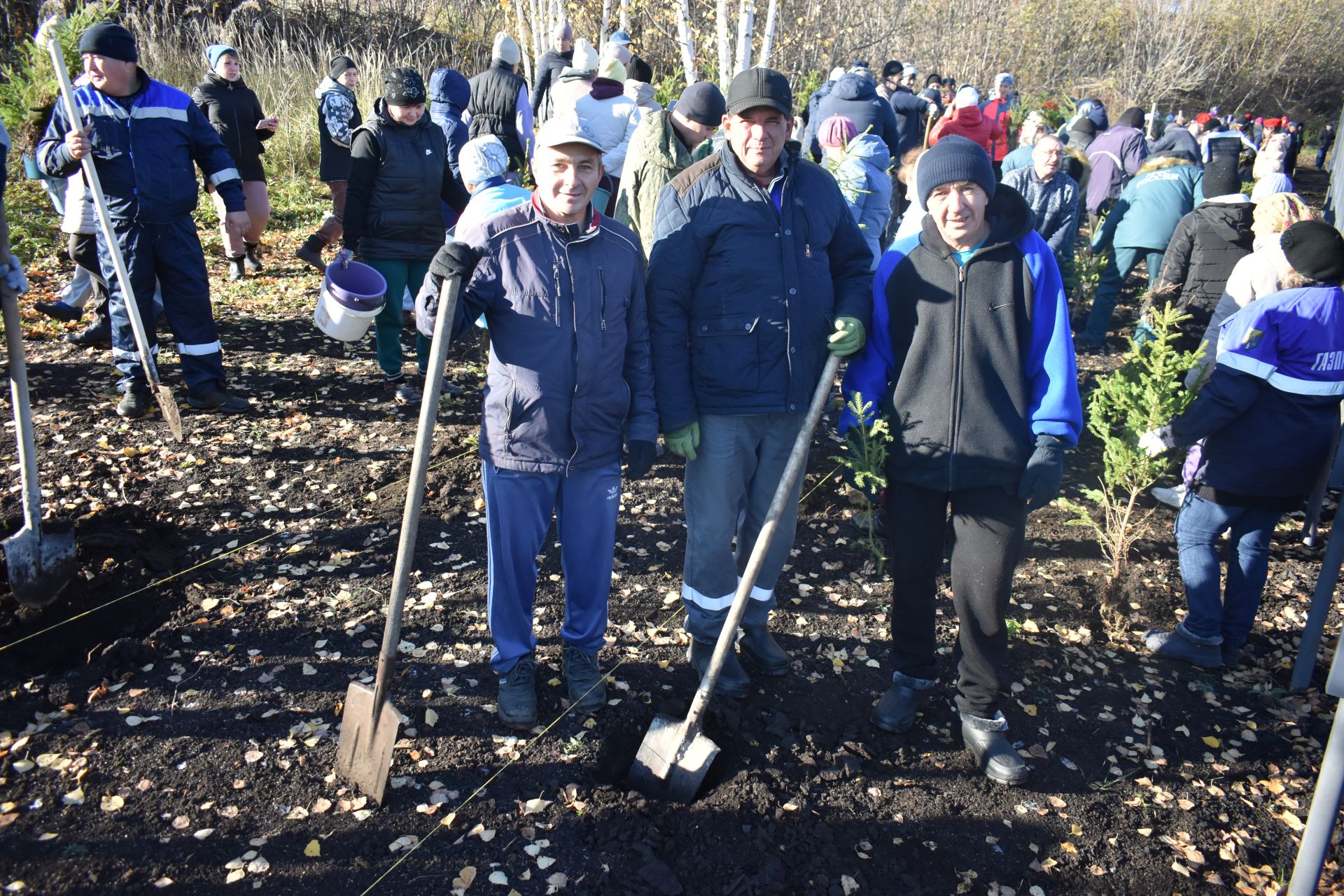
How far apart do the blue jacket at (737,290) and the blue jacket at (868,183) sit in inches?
101

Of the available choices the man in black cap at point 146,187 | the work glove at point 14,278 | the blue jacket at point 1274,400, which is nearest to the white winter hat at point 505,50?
the man in black cap at point 146,187

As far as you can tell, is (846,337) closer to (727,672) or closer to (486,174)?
(727,672)

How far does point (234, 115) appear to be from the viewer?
8.09 m

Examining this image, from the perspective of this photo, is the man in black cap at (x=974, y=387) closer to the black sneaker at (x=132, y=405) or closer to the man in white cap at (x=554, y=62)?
the black sneaker at (x=132, y=405)

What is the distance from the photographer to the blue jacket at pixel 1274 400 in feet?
11.1

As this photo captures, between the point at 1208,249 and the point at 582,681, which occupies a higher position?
the point at 1208,249

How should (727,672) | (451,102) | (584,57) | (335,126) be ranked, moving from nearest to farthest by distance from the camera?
(727,672)
(451,102)
(335,126)
(584,57)

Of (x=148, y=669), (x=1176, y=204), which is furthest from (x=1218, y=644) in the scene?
(x=1176, y=204)

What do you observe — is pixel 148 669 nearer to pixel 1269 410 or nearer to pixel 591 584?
pixel 591 584

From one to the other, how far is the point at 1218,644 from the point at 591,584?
9.25ft

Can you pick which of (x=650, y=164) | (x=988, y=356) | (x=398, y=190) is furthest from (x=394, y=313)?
(x=988, y=356)

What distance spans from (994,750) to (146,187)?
17.3 feet

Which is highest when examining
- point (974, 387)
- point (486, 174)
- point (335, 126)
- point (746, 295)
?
point (335, 126)

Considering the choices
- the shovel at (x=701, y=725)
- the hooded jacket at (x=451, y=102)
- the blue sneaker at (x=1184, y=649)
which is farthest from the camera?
the hooded jacket at (x=451, y=102)
